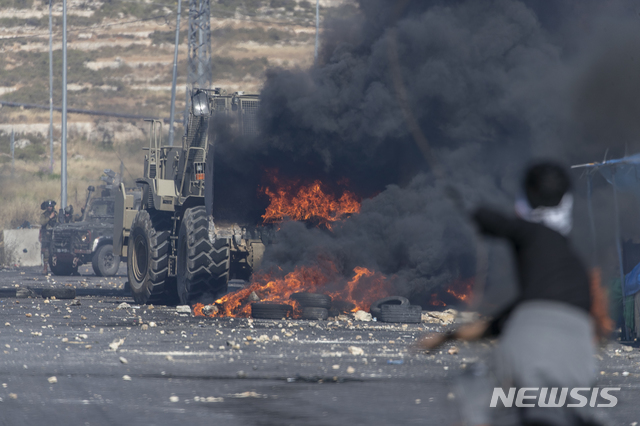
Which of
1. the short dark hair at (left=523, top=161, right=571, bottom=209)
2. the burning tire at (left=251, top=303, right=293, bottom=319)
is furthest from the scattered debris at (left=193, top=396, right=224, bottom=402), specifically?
the burning tire at (left=251, top=303, right=293, bottom=319)

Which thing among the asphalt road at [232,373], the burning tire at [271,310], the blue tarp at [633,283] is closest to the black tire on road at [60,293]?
the asphalt road at [232,373]

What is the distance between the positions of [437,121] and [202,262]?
571cm

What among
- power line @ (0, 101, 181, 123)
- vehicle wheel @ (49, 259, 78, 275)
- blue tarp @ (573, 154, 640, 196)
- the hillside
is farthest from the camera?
power line @ (0, 101, 181, 123)

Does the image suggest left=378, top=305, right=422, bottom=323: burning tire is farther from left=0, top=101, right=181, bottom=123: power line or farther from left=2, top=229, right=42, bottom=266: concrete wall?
left=0, top=101, right=181, bottom=123: power line

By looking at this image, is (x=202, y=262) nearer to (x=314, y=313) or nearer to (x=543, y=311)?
(x=314, y=313)

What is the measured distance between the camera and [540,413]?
12.4 ft

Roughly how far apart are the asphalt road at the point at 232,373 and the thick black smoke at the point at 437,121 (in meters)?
2.63

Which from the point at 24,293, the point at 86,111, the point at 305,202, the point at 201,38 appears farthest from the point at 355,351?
the point at 86,111

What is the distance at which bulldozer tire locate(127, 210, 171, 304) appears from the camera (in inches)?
742

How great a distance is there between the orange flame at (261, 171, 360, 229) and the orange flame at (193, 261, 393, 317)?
54.0 inches

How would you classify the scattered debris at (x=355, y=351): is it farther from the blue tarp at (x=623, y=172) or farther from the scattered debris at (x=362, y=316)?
the scattered debris at (x=362, y=316)

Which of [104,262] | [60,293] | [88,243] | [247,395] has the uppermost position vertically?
[247,395]

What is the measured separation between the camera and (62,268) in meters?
33.6

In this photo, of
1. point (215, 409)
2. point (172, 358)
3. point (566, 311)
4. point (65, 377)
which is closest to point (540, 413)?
point (566, 311)
